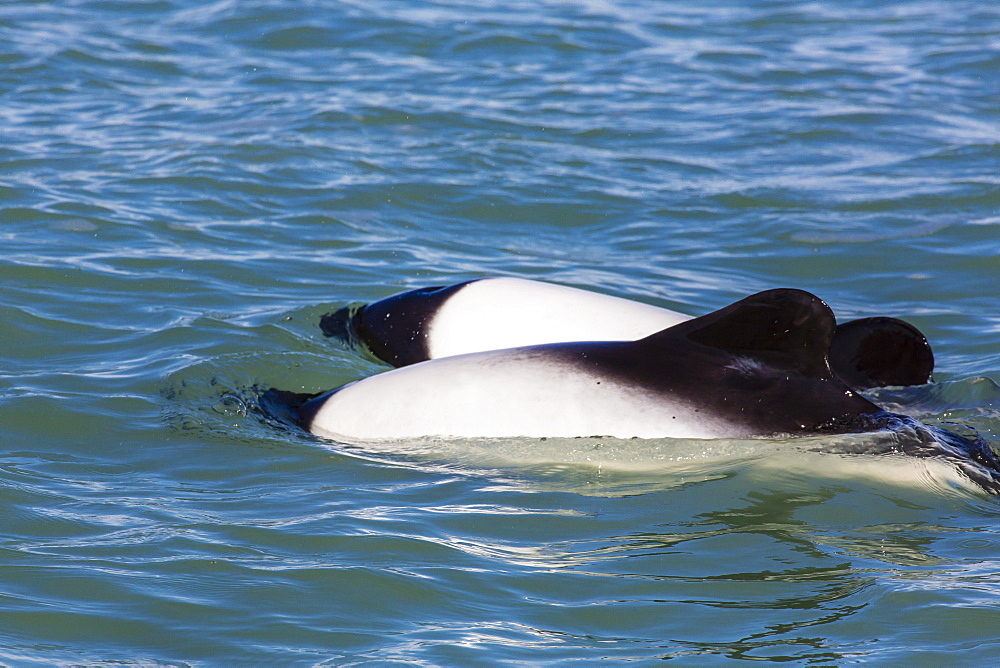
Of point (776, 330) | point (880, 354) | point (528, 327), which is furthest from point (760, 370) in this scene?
point (528, 327)

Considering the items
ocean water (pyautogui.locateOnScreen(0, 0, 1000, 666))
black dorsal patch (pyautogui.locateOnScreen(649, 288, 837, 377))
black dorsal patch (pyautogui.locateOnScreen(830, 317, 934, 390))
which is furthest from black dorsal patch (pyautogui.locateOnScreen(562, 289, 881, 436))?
black dorsal patch (pyautogui.locateOnScreen(830, 317, 934, 390))

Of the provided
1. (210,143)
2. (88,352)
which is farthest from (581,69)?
(88,352)

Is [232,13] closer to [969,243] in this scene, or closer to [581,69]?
[581,69]

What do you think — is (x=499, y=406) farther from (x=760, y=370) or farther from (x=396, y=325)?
(x=396, y=325)

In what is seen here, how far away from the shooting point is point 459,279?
962cm

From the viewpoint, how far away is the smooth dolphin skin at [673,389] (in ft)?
18.5

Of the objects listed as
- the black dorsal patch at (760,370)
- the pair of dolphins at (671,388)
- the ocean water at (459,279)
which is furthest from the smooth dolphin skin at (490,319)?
the black dorsal patch at (760,370)

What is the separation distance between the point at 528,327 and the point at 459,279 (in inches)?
81.3

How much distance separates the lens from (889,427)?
564 centimetres

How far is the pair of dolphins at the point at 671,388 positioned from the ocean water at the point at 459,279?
0.43 feet

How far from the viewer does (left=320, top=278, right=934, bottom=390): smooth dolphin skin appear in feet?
22.8

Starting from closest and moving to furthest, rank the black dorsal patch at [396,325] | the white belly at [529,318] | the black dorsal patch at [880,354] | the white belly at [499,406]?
the white belly at [499,406] < the black dorsal patch at [880,354] < the white belly at [529,318] < the black dorsal patch at [396,325]

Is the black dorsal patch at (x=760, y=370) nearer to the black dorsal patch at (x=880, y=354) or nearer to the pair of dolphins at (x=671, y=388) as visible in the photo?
the pair of dolphins at (x=671, y=388)

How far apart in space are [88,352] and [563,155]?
6233mm
